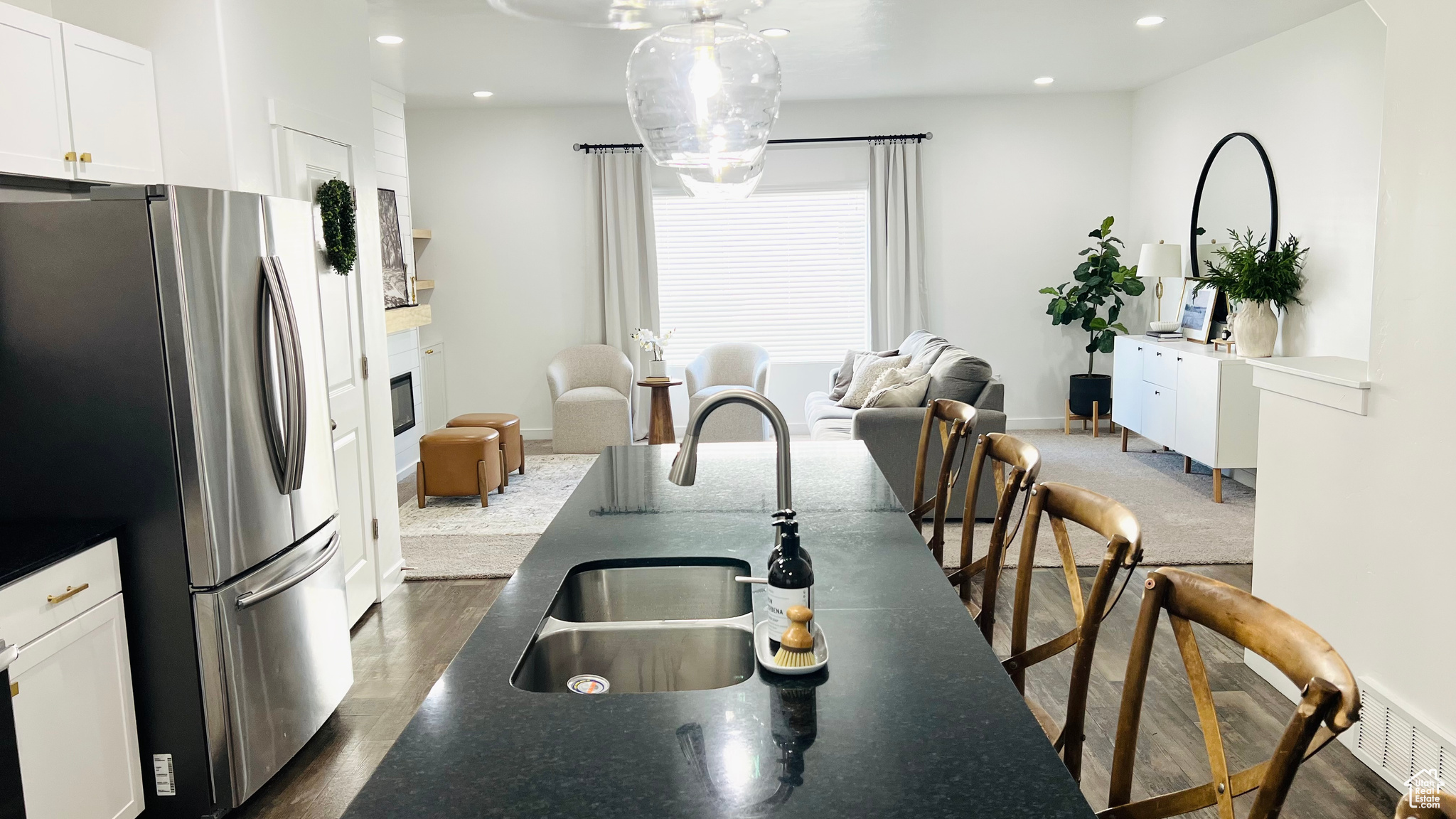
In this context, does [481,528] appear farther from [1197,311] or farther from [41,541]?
[1197,311]

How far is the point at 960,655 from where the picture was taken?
147 cm

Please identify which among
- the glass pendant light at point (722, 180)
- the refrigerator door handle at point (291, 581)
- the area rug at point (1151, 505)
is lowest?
the area rug at point (1151, 505)

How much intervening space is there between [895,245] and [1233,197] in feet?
8.30

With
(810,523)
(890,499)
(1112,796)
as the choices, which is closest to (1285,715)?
(890,499)

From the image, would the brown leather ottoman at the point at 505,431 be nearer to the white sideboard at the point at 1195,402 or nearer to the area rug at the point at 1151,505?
the area rug at the point at 1151,505

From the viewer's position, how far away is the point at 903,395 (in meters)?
5.28

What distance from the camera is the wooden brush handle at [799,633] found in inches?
55.0

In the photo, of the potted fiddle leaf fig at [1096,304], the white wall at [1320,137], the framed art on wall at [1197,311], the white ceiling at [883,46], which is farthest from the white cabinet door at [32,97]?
the potted fiddle leaf fig at [1096,304]

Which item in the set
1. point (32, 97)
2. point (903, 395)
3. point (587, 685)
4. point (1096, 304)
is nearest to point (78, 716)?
point (587, 685)

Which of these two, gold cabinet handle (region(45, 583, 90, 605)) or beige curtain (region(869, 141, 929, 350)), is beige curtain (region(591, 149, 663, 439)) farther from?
gold cabinet handle (region(45, 583, 90, 605))

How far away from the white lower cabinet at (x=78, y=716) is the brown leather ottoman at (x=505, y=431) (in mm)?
3749

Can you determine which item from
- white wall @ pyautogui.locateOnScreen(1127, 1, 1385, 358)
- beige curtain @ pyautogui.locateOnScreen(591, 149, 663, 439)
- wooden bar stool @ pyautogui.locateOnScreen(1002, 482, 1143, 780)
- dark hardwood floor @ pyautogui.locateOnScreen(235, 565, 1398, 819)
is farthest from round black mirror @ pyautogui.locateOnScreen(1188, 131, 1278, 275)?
wooden bar stool @ pyautogui.locateOnScreen(1002, 482, 1143, 780)

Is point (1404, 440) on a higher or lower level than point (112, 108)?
lower

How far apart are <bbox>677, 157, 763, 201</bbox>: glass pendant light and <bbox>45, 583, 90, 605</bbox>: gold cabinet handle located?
1.64 metres
